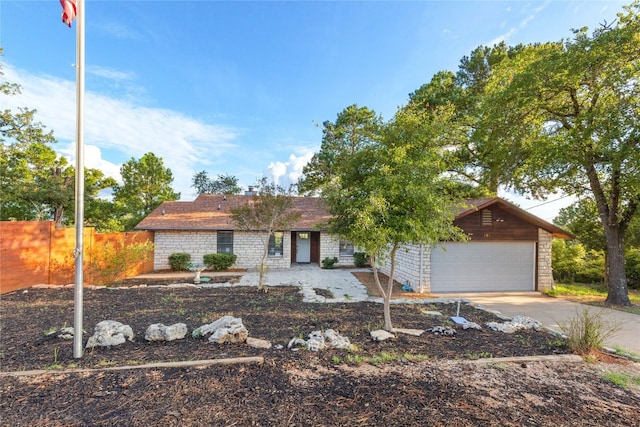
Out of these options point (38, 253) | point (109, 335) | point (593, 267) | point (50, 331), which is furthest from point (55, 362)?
point (593, 267)

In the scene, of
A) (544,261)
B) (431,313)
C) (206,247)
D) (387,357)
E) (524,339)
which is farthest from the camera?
(206,247)

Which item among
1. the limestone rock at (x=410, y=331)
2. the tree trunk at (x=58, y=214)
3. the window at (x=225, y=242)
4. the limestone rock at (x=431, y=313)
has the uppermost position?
the tree trunk at (x=58, y=214)

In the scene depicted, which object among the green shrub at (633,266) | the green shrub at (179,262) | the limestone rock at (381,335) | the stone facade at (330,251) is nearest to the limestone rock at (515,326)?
the limestone rock at (381,335)

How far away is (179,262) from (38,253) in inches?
211

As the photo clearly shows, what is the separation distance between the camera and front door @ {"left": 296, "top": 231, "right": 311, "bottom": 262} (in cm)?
1669

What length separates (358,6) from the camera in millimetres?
8367

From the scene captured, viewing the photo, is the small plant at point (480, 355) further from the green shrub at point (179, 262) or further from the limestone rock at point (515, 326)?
the green shrub at point (179, 262)

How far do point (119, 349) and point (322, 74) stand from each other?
11.7 meters

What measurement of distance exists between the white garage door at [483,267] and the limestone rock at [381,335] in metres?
5.76

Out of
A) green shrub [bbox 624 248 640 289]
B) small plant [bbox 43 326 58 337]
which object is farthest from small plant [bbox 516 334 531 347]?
green shrub [bbox 624 248 640 289]

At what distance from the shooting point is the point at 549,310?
299 inches

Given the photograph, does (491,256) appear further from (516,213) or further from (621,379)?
(621,379)

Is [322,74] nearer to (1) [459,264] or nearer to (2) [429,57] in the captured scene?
(2) [429,57]

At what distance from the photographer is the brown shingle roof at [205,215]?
538 inches
